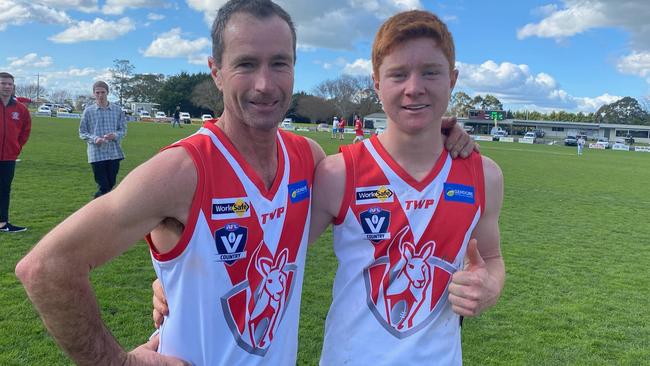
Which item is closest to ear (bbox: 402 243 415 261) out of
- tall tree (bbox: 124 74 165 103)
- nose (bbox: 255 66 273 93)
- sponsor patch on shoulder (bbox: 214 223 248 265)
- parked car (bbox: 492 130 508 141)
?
sponsor patch on shoulder (bbox: 214 223 248 265)

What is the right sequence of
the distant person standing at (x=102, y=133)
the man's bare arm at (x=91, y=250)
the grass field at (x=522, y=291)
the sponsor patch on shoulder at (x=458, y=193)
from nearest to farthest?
the man's bare arm at (x=91, y=250) < the sponsor patch on shoulder at (x=458, y=193) < the grass field at (x=522, y=291) < the distant person standing at (x=102, y=133)

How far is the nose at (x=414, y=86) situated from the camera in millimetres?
2150

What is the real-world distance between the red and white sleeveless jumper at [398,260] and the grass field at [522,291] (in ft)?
7.52

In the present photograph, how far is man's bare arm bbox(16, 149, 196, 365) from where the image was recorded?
1.58 m

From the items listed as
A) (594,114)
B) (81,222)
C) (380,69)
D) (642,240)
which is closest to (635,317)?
(642,240)

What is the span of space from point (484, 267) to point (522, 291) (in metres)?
4.71

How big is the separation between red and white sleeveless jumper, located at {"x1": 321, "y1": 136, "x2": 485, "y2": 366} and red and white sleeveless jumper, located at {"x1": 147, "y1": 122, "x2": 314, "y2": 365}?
294 millimetres

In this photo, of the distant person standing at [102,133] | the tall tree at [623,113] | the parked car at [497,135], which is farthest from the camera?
the tall tree at [623,113]

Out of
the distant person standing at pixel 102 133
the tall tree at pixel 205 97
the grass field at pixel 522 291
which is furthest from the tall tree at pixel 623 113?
the distant person standing at pixel 102 133

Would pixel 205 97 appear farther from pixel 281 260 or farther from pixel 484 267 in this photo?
pixel 484 267

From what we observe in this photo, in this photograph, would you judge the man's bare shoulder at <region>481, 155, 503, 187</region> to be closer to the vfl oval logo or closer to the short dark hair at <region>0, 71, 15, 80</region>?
the vfl oval logo

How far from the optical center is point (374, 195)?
7.41ft

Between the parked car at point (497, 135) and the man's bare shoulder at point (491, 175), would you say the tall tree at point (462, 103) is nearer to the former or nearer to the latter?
the parked car at point (497, 135)

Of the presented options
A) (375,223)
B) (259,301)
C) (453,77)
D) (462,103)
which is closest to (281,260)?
(259,301)
